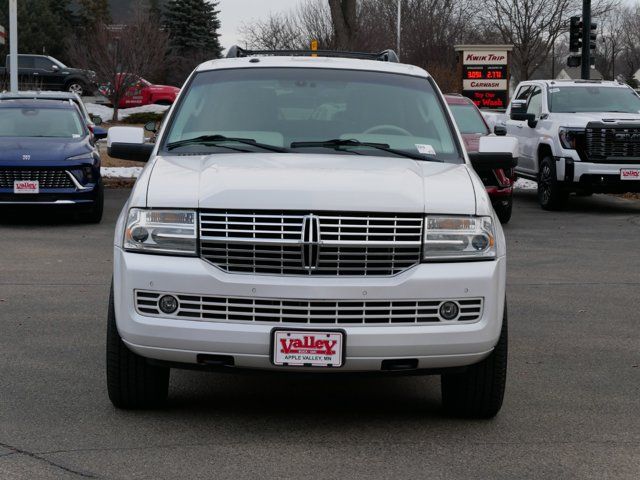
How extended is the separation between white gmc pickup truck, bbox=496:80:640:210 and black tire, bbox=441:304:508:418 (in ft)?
38.2

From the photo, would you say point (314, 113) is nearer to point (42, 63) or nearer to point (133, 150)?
point (133, 150)

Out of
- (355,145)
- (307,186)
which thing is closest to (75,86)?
(355,145)

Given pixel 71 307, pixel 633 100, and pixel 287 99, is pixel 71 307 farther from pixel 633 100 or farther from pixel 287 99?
pixel 633 100

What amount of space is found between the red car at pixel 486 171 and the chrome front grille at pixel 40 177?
16.6 ft

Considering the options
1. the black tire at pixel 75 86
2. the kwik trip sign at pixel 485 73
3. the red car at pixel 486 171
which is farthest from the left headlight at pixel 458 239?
the black tire at pixel 75 86

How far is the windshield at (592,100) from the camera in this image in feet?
59.5

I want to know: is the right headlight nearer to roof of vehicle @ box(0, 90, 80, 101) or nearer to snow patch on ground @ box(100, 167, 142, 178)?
roof of vehicle @ box(0, 90, 80, 101)

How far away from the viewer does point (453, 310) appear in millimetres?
5488

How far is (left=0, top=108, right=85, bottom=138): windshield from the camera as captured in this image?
1628cm

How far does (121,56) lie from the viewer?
4122 cm

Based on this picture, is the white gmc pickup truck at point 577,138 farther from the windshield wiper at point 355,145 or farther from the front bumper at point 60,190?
the windshield wiper at point 355,145

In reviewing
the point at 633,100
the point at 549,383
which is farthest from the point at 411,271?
the point at 633,100

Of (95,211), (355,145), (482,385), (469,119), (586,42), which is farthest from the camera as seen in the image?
(586,42)

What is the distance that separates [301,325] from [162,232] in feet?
2.55
